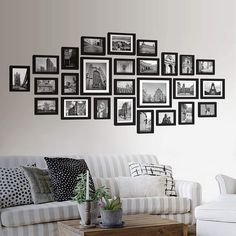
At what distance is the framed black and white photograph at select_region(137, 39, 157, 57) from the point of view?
7.70 m

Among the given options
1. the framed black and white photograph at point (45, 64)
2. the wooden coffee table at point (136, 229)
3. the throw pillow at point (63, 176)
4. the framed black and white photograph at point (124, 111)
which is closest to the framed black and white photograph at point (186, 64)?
the framed black and white photograph at point (124, 111)

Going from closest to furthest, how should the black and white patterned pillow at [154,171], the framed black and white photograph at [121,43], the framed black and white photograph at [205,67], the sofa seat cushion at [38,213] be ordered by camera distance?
the sofa seat cushion at [38,213] < the black and white patterned pillow at [154,171] < the framed black and white photograph at [121,43] < the framed black and white photograph at [205,67]

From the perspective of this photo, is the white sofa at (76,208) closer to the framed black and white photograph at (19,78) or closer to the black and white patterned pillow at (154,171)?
the black and white patterned pillow at (154,171)

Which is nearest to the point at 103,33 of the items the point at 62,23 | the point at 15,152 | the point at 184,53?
the point at 62,23

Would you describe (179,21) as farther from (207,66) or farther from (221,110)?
(221,110)

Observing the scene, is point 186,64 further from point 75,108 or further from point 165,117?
point 75,108

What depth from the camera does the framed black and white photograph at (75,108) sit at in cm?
735

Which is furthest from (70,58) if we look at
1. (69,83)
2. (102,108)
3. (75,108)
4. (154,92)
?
(154,92)

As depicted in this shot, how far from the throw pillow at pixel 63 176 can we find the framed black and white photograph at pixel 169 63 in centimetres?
184

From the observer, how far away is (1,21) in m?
7.09

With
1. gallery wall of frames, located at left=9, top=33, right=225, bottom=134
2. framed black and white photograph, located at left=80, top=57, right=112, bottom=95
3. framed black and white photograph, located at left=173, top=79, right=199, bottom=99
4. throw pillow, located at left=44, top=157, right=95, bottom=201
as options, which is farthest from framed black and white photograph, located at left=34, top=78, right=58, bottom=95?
framed black and white photograph, located at left=173, top=79, right=199, bottom=99

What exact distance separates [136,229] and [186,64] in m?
3.06

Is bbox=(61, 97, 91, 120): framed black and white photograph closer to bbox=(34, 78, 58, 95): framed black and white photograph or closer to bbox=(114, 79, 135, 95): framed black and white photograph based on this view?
bbox=(34, 78, 58, 95): framed black and white photograph

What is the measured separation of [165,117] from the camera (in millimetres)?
7789
